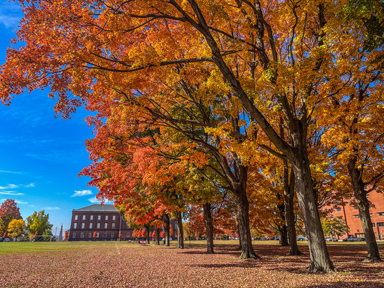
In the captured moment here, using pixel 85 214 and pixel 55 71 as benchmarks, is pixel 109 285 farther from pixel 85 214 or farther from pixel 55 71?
pixel 85 214

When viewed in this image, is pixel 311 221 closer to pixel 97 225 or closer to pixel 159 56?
pixel 159 56

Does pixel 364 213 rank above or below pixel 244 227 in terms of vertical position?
above

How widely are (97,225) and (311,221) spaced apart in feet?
320

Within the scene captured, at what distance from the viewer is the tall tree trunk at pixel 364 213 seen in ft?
34.5

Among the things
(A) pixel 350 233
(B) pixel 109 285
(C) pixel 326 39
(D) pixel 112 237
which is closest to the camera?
(B) pixel 109 285

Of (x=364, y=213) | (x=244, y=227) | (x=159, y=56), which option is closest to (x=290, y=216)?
(x=244, y=227)

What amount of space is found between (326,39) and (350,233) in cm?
6541

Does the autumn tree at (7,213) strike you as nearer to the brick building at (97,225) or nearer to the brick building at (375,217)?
the brick building at (97,225)

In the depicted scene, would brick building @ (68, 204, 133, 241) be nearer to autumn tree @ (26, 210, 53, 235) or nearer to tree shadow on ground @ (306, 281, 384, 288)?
autumn tree @ (26, 210, 53, 235)

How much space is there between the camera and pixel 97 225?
90.6 meters

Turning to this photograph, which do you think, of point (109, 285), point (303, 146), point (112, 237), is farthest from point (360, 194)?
point (112, 237)

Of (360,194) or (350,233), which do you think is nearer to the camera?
(360,194)

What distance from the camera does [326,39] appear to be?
7.73 metres

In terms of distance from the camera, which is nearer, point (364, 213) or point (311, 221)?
point (311, 221)
